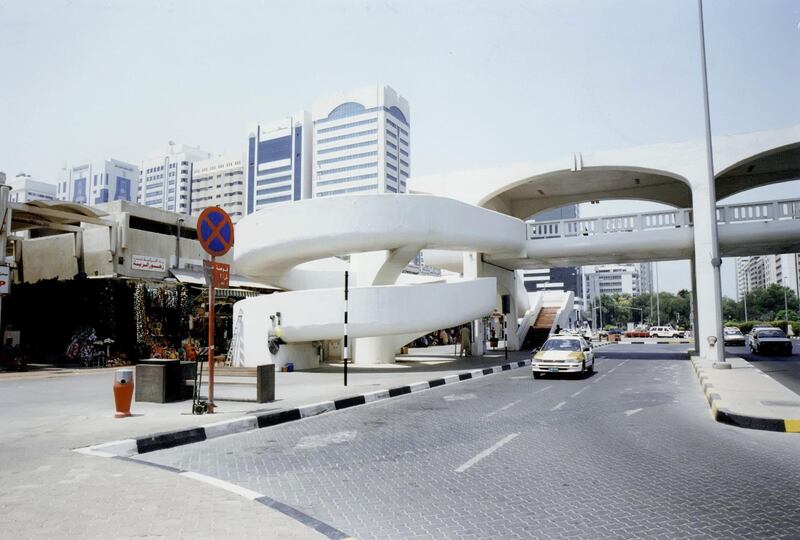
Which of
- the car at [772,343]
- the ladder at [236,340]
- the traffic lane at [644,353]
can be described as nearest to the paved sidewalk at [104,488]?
the ladder at [236,340]

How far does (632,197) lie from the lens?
34875mm

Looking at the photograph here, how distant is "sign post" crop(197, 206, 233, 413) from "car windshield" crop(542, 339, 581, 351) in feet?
39.1

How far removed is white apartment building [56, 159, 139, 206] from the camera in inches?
6821

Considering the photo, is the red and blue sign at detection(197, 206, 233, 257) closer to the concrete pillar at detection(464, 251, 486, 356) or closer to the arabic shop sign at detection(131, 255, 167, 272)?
the concrete pillar at detection(464, 251, 486, 356)

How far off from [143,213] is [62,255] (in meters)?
5.14

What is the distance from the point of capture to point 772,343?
3156cm

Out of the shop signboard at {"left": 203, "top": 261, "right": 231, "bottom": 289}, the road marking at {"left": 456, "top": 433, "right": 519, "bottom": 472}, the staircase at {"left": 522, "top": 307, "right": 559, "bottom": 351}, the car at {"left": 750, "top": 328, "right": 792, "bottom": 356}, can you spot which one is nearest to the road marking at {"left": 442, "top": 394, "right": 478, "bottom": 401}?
the road marking at {"left": 456, "top": 433, "right": 519, "bottom": 472}

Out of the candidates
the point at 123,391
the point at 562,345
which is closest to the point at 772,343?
the point at 562,345

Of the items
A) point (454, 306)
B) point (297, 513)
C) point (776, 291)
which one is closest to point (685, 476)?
point (297, 513)

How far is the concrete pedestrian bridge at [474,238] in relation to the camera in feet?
69.9

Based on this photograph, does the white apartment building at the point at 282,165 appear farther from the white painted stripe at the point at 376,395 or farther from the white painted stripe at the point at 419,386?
the white painted stripe at the point at 376,395

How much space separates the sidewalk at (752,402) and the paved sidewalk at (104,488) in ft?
26.2

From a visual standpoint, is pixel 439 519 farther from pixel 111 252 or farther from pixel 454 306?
pixel 111 252

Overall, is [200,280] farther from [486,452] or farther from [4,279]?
[486,452]
